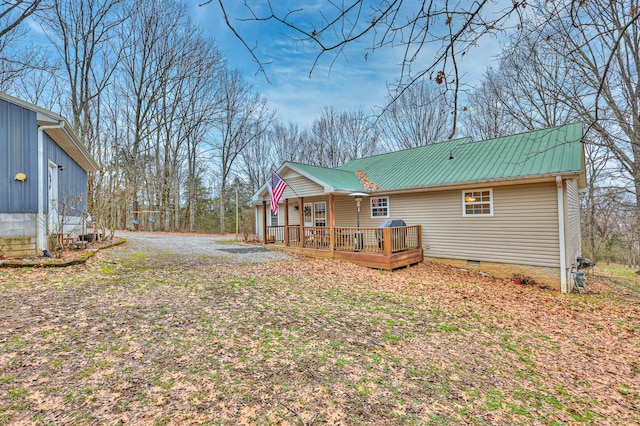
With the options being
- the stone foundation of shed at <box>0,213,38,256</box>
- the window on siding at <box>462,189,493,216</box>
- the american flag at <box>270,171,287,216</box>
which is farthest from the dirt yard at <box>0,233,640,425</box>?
the american flag at <box>270,171,287,216</box>

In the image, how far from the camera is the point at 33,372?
9.64ft

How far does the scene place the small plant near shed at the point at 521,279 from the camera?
9336 mm

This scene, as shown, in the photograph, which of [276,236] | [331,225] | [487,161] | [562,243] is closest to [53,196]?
[276,236]

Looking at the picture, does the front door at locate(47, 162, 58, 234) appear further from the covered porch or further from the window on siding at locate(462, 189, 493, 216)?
the window on siding at locate(462, 189, 493, 216)

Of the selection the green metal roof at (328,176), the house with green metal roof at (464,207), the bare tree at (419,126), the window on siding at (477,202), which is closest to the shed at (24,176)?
the house with green metal roof at (464,207)

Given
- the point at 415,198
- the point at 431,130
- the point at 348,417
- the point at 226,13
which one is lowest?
the point at 348,417

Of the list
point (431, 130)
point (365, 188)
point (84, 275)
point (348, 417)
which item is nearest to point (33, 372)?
point (348, 417)

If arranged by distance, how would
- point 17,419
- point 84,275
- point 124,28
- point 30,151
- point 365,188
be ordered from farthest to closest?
point 124,28 < point 365,188 < point 30,151 < point 84,275 < point 17,419

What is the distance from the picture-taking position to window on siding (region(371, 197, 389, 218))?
1283 centimetres

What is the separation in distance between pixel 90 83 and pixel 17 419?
23.7m

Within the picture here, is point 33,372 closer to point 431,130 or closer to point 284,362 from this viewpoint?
point 284,362

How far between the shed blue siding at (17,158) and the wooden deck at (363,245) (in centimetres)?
836

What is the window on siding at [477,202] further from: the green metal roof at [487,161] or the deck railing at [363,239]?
the deck railing at [363,239]

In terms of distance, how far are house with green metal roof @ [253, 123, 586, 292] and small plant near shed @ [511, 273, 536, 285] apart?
105 mm
